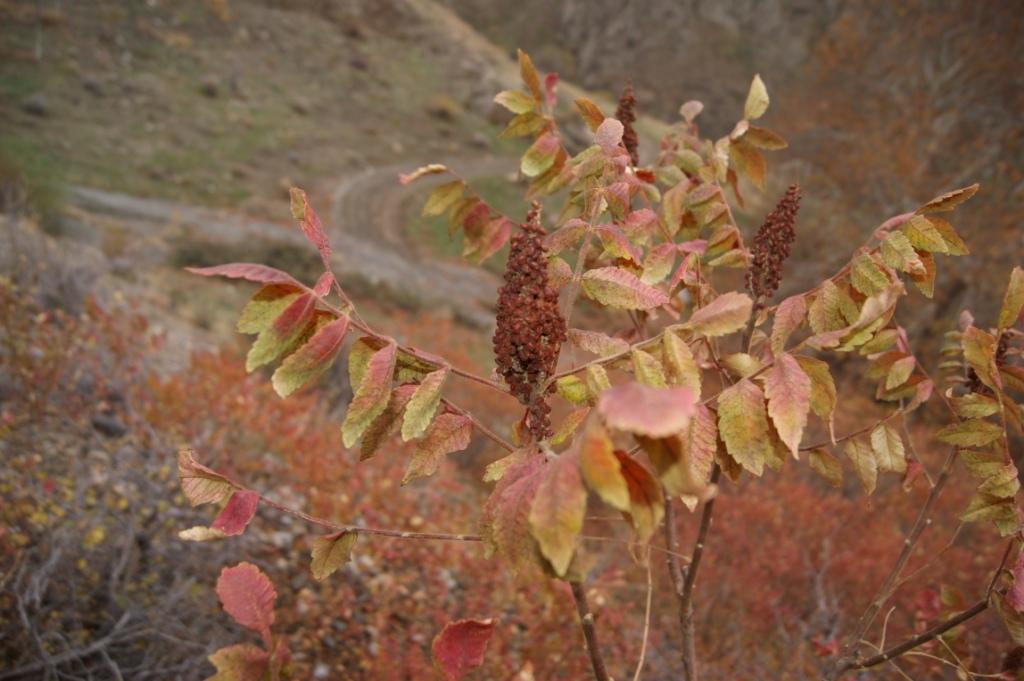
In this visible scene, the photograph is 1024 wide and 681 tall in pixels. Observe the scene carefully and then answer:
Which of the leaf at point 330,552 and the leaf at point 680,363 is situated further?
→ the leaf at point 330,552

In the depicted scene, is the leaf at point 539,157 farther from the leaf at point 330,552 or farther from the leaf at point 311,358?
the leaf at point 330,552

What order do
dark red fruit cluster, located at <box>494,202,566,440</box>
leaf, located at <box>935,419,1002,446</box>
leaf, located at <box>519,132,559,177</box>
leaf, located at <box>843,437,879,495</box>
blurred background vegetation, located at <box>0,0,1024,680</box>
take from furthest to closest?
blurred background vegetation, located at <box>0,0,1024,680</box> < leaf, located at <box>519,132,559,177</box> < leaf, located at <box>843,437,879,495</box> < leaf, located at <box>935,419,1002,446</box> < dark red fruit cluster, located at <box>494,202,566,440</box>

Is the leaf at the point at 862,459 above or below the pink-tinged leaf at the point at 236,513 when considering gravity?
above

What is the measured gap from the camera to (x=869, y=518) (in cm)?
663

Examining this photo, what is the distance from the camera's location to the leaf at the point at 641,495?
0.75m

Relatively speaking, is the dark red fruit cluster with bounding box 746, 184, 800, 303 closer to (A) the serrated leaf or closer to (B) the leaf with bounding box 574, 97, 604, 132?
(B) the leaf with bounding box 574, 97, 604, 132

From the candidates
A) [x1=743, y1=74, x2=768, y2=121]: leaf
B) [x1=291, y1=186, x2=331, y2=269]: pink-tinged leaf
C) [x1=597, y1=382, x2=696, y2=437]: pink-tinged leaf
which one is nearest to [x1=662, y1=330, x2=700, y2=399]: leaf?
[x1=597, y1=382, x2=696, y2=437]: pink-tinged leaf

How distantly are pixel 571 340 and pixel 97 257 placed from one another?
9.60 metres

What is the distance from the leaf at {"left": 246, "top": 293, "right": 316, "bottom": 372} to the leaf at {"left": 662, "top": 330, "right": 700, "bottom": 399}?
1.65 ft

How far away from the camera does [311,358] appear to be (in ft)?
3.05

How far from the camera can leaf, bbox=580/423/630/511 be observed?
64cm

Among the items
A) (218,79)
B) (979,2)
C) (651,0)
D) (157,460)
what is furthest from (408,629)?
(651,0)

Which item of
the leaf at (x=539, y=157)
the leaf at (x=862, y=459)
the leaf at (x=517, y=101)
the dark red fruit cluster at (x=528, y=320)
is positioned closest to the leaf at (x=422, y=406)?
the dark red fruit cluster at (x=528, y=320)

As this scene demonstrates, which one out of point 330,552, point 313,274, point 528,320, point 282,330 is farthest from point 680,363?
point 313,274
